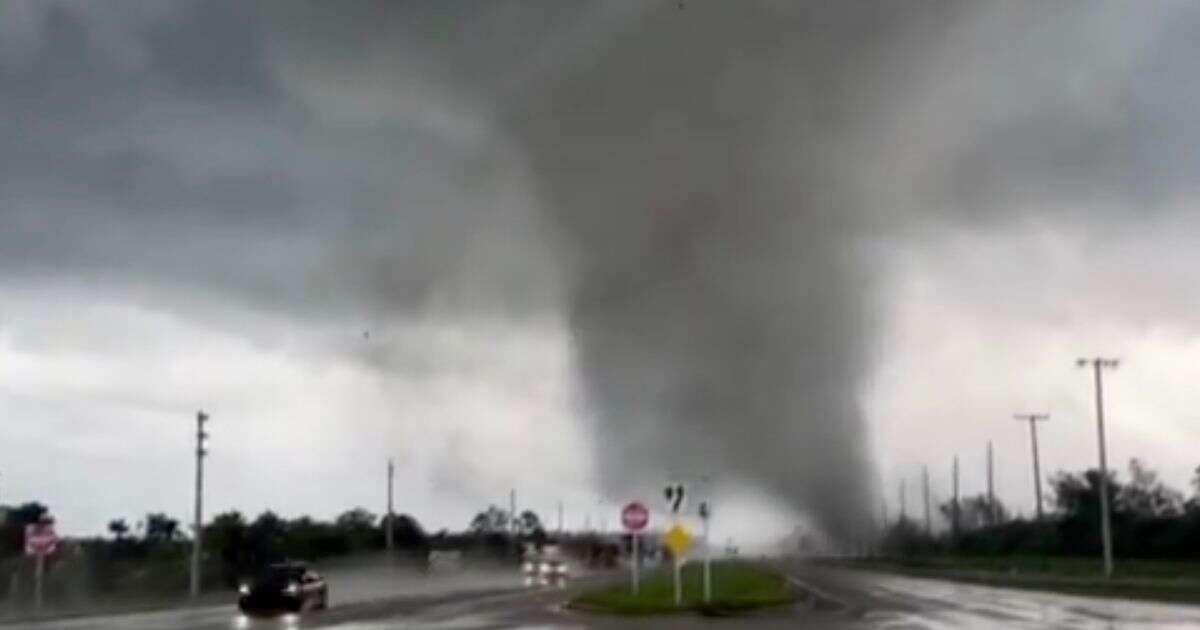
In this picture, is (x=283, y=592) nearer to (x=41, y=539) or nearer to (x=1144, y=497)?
(x=41, y=539)

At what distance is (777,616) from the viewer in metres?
47.8

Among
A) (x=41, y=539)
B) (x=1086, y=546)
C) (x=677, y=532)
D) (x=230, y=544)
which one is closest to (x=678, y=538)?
(x=677, y=532)

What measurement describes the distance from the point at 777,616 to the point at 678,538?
190 inches

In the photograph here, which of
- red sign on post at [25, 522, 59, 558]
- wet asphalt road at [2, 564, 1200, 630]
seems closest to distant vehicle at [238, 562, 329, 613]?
wet asphalt road at [2, 564, 1200, 630]

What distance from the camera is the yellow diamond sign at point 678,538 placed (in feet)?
169

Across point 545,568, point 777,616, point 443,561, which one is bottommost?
point 777,616

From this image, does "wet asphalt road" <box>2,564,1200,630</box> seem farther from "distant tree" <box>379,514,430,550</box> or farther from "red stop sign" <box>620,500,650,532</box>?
"distant tree" <box>379,514,430,550</box>

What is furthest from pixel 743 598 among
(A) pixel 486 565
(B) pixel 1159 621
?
(A) pixel 486 565

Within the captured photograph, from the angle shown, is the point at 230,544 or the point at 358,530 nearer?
the point at 230,544

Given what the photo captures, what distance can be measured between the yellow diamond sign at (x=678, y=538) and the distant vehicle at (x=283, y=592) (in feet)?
46.8

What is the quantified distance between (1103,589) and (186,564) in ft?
157

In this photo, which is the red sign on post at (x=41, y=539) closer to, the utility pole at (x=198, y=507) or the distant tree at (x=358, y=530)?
the utility pole at (x=198, y=507)

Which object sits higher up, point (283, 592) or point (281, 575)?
point (281, 575)

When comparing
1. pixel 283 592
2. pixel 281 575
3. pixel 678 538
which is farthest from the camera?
pixel 281 575
